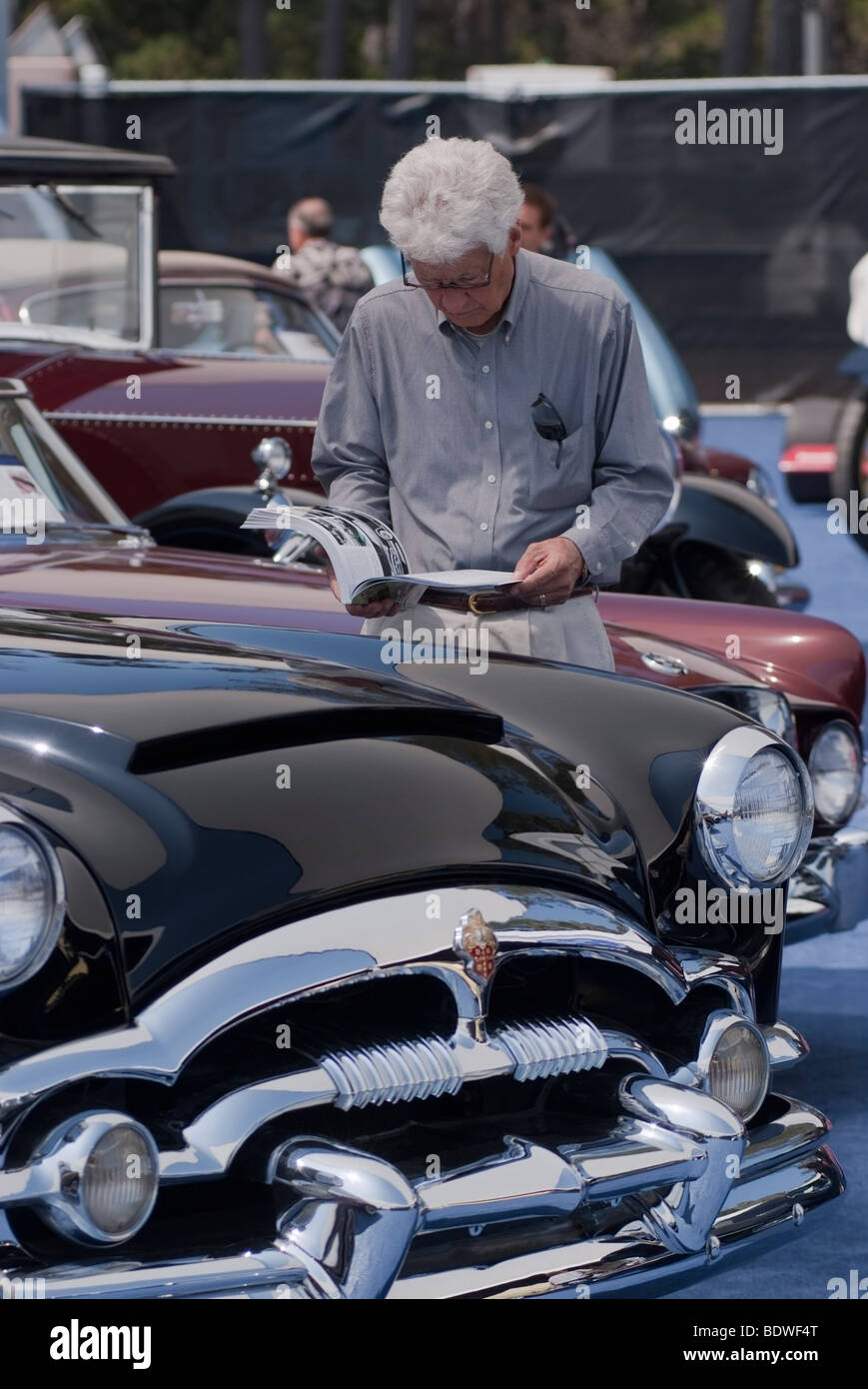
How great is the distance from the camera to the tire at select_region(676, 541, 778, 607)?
6.54 m

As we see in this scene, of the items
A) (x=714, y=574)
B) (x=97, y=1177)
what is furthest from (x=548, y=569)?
(x=714, y=574)

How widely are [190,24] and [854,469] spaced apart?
4485 cm

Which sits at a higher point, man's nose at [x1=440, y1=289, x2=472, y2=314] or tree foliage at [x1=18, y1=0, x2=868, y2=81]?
tree foliage at [x1=18, y1=0, x2=868, y2=81]

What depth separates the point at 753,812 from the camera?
9.07 feet

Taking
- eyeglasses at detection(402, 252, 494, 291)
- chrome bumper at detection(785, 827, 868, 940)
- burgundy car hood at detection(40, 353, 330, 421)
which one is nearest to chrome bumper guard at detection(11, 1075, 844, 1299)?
chrome bumper at detection(785, 827, 868, 940)

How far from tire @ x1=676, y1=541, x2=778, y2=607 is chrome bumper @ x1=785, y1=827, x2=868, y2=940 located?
8.55 feet

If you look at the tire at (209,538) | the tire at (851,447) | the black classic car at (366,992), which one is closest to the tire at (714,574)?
the tire at (209,538)

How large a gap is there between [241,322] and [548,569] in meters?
5.24

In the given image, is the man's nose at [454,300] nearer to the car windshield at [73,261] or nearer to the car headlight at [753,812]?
the car headlight at [753,812]

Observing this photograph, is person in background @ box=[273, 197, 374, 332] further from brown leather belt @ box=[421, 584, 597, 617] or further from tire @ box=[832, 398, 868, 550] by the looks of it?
brown leather belt @ box=[421, 584, 597, 617]

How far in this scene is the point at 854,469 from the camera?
29.0ft

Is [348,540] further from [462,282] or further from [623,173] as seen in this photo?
[623,173]

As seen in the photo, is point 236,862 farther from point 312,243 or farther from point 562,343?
point 312,243
